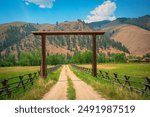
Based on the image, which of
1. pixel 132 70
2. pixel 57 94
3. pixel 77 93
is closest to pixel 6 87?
pixel 57 94

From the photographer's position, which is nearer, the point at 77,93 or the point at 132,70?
the point at 77,93

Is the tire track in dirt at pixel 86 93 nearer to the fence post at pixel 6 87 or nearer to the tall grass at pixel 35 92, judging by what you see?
the tall grass at pixel 35 92

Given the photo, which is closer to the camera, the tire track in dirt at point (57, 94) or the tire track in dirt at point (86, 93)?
the tire track in dirt at point (86, 93)

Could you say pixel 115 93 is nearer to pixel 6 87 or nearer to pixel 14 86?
pixel 6 87

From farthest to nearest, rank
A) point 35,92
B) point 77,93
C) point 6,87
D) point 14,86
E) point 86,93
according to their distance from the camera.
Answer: point 14,86, point 77,93, point 86,93, point 35,92, point 6,87

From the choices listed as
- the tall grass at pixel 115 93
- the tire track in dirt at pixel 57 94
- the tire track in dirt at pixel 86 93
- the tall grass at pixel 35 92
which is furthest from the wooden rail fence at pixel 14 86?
the tall grass at pixel 115 93

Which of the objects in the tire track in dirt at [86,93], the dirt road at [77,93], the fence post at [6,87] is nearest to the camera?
the tire track in dirt at [86,93]

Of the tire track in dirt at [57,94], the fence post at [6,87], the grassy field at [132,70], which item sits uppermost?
the fence post at [6,87]

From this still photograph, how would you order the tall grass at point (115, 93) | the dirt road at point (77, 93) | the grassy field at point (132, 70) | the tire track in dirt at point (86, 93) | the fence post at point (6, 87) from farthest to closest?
the grassy field at point (132, 70)
the fence post at point (6, 87)
the dirt road at point (77, 93)
the tire track in dirt at point (86, 93)
the tall grass at point (115, 93)

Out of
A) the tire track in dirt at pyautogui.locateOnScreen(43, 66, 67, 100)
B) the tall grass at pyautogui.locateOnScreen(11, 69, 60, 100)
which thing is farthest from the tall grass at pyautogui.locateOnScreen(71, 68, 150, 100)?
the tall grass at pyautogui.locateOnScreen(11, 69, 60, 100)

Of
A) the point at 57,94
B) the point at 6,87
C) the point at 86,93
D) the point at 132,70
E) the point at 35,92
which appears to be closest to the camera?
the point at 6,87

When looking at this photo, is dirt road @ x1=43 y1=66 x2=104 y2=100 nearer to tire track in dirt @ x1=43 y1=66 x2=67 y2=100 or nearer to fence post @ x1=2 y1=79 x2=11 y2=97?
tire track in dirt @ x1=43 y1=66 x2=67 y2=100

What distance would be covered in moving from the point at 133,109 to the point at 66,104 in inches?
83.8

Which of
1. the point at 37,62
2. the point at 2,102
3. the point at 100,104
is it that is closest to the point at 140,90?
the point at 100,104
